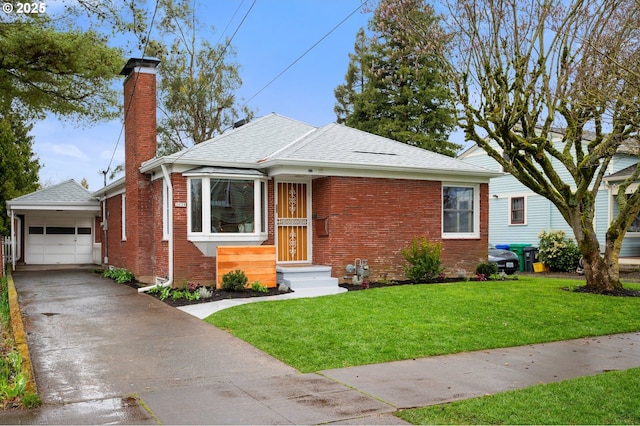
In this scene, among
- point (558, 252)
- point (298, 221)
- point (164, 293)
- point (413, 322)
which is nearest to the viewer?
point (413, 322)

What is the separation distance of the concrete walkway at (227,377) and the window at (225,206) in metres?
4.34

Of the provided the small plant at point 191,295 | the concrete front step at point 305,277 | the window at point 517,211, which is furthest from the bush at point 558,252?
the small plant at point 191,295

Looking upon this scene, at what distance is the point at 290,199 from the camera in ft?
50.8

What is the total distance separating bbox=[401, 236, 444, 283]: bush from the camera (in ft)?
49.2

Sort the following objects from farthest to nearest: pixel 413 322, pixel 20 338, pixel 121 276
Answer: pixel 121 276, pixel 413 322, pixel 20 338

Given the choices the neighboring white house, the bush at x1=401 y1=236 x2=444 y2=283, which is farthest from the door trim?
the neighboring white house

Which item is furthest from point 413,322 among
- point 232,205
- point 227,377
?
point 232,205

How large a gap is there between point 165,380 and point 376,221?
970 cm

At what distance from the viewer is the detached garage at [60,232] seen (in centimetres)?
2525

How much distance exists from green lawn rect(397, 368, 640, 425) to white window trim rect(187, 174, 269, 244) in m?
9.44

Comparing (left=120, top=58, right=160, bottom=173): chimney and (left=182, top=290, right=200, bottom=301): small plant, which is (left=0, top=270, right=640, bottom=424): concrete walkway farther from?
(left=120, top=58, right=160, bottom=173): chimney

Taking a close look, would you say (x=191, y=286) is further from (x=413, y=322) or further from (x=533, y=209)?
(x=533, y=209)

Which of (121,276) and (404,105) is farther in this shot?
(404,105)

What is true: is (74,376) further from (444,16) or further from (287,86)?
(287,86)
